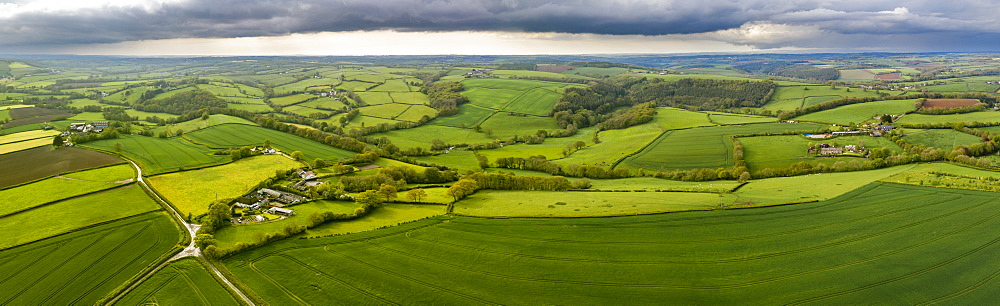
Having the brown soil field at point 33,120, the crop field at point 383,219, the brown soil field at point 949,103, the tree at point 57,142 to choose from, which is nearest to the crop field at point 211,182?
the crop field at point 383,219

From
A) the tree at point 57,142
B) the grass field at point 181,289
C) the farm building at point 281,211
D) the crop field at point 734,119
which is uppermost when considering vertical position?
the crop field at point 734,119

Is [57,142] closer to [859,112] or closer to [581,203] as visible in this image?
[581,203]

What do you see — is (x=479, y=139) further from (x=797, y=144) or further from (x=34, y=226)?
(x=34, y=226)

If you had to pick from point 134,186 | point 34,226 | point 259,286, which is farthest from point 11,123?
point 259,286

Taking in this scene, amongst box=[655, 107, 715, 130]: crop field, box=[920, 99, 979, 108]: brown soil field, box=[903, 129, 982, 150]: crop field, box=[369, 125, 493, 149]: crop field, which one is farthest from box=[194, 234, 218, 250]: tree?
box=[920, 99, 979, 108]: brown soil field

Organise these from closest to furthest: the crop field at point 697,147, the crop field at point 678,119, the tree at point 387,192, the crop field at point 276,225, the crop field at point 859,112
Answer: the crop field at point 276,225, the tree at point 387,192, the crop field at point 697,147, the crop field at point 859,112, the crop field at point 678,119

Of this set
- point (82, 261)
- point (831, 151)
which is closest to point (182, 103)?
point (82, 261)

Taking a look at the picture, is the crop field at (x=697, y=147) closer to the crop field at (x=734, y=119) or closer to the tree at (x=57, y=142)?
the crop field at (x=734, y=119)

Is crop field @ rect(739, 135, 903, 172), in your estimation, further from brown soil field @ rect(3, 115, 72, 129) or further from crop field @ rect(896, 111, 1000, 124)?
brown soil field @ rect(3, 115, 72, 129)
